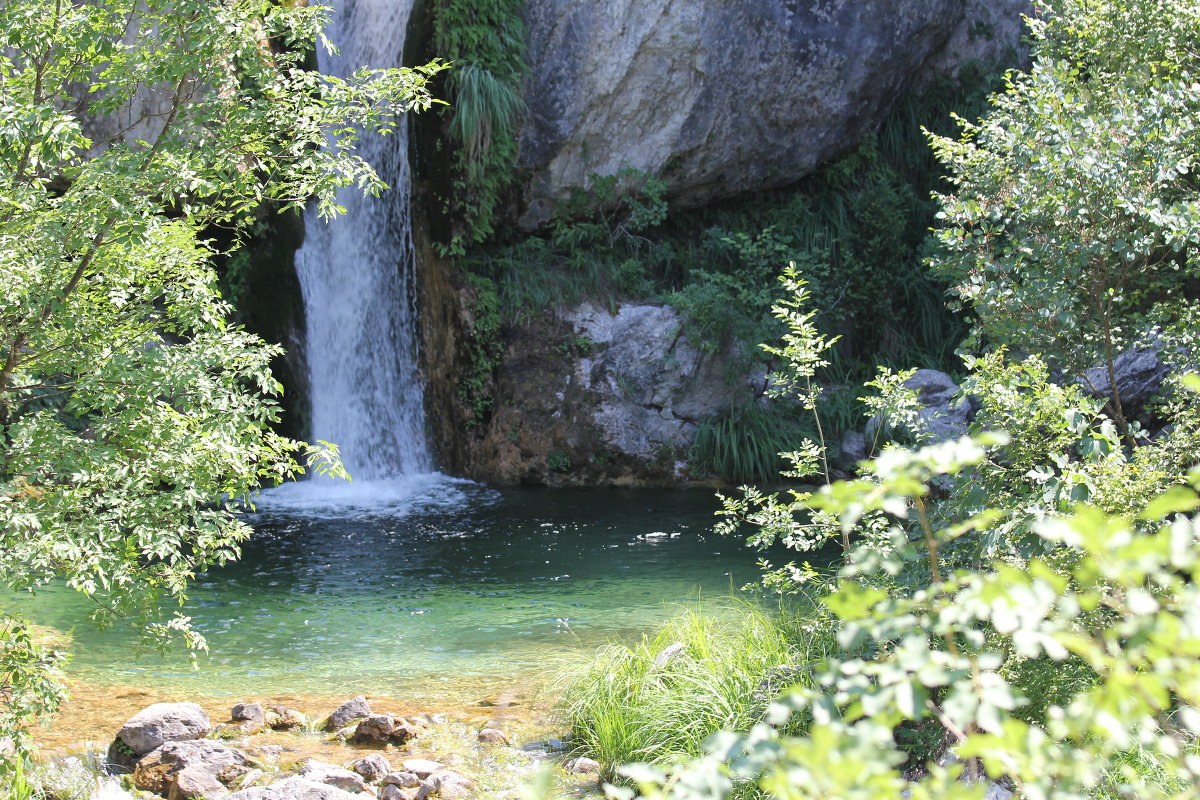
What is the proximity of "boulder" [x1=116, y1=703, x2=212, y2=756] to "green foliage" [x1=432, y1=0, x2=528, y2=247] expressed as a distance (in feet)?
26.1

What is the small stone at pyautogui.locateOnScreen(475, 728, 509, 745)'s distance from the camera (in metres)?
4.92

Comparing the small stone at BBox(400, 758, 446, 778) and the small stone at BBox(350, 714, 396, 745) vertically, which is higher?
the small stone at BBox(350, 714, 396, 745)

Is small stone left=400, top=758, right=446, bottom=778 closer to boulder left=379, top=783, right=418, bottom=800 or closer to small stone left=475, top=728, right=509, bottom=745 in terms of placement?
boulder left=379, top=783, right=418, bottom=800

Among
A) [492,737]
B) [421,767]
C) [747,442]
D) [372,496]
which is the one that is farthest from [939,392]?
[421,767]

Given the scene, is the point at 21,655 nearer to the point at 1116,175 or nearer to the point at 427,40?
the point at 1116,175

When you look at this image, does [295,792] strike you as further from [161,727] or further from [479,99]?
[479,99]

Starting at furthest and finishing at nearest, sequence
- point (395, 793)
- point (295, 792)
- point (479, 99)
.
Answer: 1. point (479, 99)
2. point (395, 793)
3. point (295, 792)

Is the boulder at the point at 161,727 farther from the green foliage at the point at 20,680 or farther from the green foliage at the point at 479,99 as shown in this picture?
the green foliage at the point at 479,99

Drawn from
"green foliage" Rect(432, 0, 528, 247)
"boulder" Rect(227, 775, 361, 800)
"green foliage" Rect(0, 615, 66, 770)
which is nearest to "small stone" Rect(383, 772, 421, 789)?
"boulder" Rect(227, 775, 361, 800)

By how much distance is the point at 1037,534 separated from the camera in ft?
11.6

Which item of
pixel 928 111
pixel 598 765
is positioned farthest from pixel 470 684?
pixel 928 111

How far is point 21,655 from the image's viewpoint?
353cm

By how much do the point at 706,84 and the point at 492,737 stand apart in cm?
948

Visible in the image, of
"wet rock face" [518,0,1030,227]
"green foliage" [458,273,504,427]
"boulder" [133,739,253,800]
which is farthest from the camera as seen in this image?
"green foliage" [458,273,504,427]
